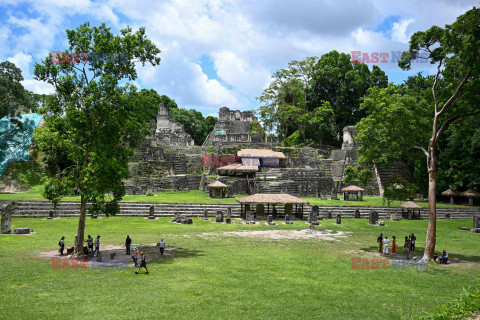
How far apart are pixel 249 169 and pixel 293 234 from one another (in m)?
19.6

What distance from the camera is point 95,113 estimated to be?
13570mm

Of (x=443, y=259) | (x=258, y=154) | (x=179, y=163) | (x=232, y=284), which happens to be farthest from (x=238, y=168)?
(x=232, y=284)

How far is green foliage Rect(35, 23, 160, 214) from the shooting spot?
13.0 meters

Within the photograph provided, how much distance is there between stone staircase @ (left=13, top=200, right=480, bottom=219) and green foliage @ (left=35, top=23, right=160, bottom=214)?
40.9 feet

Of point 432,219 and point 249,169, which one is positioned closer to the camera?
point 432,219

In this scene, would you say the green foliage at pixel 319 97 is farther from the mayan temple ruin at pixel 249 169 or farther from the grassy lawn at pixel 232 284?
the grassy lawn at pixel 232 284

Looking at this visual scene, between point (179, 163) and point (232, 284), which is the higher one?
point (179, 163)

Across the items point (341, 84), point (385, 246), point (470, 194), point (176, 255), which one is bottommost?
point (176, 255)

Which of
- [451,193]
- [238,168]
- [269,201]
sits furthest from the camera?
[238,168]

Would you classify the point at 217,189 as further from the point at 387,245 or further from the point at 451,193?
the point at 451,193

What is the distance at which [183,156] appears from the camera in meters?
45.4

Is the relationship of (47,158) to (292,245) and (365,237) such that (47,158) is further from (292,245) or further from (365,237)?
(365,237)

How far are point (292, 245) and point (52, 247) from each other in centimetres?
1207

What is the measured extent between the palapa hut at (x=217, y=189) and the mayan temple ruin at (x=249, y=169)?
1310mm
